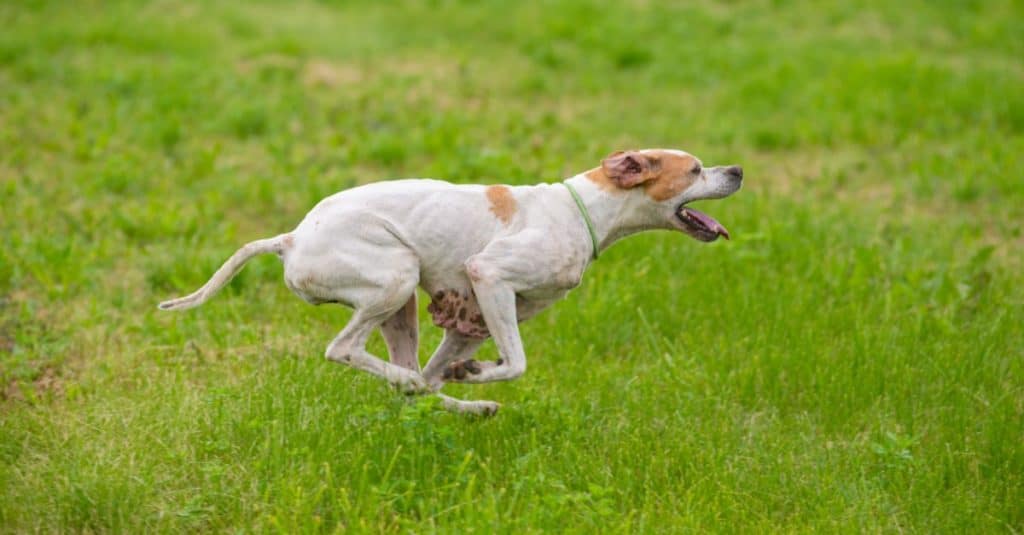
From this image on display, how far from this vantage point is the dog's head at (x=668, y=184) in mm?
5609

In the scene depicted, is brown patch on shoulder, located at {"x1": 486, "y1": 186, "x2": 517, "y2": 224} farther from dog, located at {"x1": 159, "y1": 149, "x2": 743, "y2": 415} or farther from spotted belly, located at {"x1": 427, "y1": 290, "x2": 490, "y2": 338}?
spotted belly, located at {"x1": 427, "y1": 290, "x2": 490, "y2": 338}

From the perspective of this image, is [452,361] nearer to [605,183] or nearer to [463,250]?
[463,250]

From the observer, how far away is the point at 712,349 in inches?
271

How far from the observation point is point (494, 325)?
5.34 meters

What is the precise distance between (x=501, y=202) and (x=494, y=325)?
0.58 m

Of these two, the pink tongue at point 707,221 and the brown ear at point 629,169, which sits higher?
the brown ear at point 629,169

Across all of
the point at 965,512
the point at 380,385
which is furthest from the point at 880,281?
the point at 380,385

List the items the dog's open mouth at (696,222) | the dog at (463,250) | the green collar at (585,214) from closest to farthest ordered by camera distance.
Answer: the dog at (463,250) → the green collar at (585,214) → the dog's open mouth at (696,222)

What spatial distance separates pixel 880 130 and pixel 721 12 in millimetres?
4630

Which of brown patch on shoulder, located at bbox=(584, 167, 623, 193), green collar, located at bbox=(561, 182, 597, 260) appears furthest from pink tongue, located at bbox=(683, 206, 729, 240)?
green collar, located at bbox=(561, 182, 597, 260)

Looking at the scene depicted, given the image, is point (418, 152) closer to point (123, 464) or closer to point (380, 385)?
point (380, 385)

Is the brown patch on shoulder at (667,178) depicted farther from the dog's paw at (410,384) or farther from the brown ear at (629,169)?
the dog's paw at (410,384)

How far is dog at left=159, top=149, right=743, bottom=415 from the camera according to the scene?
5.24 m

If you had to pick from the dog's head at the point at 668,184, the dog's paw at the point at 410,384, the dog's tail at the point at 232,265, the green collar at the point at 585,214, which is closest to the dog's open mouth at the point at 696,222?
the dog's head at the point at 668,184
